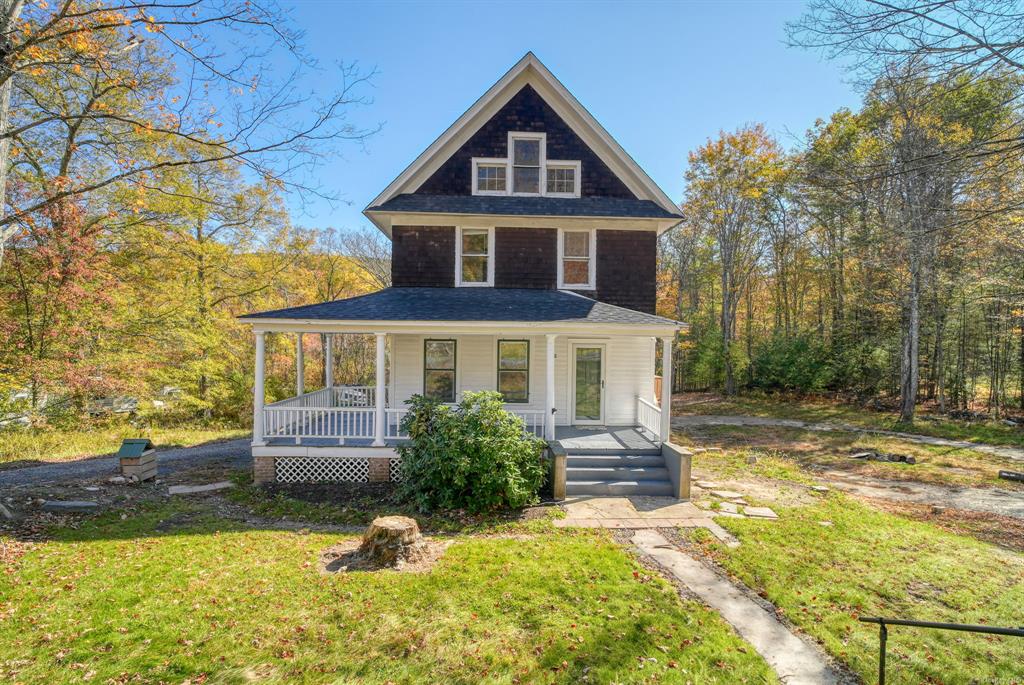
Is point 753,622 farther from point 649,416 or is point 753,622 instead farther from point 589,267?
point 589,267

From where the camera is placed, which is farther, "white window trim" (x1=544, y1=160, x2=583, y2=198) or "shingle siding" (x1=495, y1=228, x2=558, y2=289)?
"white window trim" (x1=544, y1=160, x2=583, y2=198)

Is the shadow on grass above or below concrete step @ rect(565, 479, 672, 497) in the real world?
below

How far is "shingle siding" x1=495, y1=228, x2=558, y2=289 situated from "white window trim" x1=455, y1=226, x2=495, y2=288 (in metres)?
0.11

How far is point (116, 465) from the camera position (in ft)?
38.1

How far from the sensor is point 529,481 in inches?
341

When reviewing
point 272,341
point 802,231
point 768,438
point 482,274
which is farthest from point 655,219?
point 802,231

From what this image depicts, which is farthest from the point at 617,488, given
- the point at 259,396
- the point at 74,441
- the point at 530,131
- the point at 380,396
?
the point at 74,441

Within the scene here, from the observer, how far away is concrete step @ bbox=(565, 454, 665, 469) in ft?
32.0

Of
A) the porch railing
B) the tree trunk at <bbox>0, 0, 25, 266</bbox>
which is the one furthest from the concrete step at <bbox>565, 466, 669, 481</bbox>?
the tree trunk at <bbox>0, 0, 25, 266</bbox>

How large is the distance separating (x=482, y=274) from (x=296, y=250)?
12.5 metres

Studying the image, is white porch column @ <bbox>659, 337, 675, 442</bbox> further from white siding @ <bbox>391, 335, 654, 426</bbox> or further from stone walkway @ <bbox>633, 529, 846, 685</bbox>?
stone walkway @ <bbox>633, 529, 846, 685</bbox>

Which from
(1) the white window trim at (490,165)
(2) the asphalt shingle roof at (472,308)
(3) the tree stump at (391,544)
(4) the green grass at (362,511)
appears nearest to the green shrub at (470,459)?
(4) the green grass at (362,511)

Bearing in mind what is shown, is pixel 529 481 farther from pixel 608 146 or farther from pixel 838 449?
pixel 838 449

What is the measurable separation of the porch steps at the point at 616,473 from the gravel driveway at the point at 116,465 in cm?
794
